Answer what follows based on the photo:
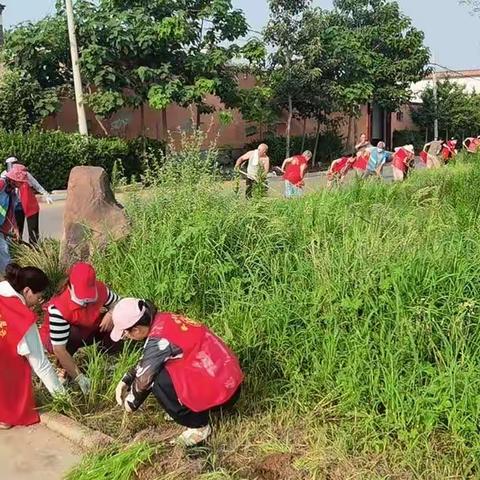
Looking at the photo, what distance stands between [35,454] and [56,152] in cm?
1470

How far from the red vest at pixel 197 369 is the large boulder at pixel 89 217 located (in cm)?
254

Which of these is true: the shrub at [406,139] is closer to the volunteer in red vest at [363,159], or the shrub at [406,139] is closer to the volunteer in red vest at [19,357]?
the volunteer in red vest at [363,159]

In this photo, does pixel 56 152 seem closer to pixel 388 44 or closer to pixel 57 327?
pixel 57 327

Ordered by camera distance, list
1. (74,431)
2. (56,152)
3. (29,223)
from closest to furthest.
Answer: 1. (74,431)
2. (29,223)
3. (56,152)

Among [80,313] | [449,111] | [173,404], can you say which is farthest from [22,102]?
[449,111]

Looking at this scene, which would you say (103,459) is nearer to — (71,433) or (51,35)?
(71,433)

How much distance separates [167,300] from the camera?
4734 mm

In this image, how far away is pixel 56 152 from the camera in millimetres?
17516

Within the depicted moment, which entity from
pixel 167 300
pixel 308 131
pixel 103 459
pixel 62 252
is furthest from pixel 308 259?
pixel 308 131

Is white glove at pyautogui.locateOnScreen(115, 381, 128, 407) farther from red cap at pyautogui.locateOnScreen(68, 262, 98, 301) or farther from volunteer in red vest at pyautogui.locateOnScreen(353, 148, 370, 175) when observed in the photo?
volunteer in red vest at pyautogui.locateOnScreen(353, 148, 370, 175)

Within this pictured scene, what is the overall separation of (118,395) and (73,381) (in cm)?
80

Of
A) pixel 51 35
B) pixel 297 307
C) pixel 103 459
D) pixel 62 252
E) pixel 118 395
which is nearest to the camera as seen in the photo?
pixel 103 459

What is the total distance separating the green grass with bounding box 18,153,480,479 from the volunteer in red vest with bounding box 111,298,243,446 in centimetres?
27

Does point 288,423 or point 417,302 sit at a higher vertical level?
point 417,302
